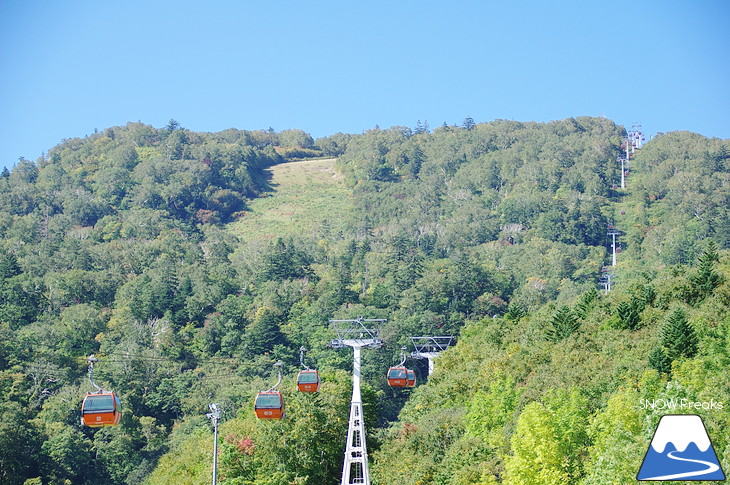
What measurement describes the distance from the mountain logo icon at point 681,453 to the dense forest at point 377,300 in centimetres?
360

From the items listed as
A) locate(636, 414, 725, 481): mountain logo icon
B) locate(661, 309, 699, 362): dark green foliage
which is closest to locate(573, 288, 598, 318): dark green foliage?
locate(661, 309, 699, 362): dark green foliage

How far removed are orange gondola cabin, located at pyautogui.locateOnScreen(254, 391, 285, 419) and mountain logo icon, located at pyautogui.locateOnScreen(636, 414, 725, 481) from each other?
Answer: 64.0 ft

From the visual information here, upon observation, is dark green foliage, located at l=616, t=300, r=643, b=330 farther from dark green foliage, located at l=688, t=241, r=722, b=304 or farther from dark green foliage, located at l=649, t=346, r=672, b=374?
dark green foliage, located at l=649, t=346, r=672, b=374

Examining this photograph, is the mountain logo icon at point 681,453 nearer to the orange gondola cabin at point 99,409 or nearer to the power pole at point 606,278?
the orange gondola cabin at point 99,409

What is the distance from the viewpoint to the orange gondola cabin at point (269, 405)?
40.7m

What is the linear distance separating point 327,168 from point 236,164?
16904 mm

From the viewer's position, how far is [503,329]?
61.1 metres

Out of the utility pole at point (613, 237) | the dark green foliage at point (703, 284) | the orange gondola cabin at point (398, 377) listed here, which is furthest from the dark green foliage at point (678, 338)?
the utility pole at point (613, 237)

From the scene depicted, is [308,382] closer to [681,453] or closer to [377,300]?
[681,453]

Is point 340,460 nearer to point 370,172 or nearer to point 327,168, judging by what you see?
point 370,172

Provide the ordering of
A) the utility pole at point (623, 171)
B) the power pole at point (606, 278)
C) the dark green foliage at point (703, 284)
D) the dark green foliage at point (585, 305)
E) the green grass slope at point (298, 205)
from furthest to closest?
the utility pole at point (623, 171) → the green grass slope at point (298, 205) → the power pole at point (606, 278) → the dark green foliage at point (585, 305) → the dark green foliage at point (703, 284)

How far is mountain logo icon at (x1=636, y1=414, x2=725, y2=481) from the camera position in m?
22.8

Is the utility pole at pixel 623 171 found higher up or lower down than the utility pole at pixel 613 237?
higher up

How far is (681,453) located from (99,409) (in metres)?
21.2
